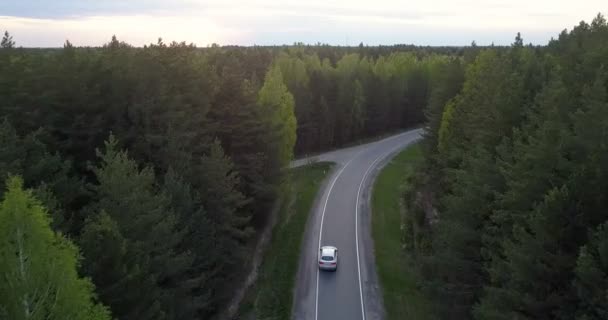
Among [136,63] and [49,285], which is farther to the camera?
[136,63]

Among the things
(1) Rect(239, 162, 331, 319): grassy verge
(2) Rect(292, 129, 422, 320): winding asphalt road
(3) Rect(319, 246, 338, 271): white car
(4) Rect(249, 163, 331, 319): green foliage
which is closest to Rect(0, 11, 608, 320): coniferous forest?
(1) Rect(239, 162, 331, 319): grassy verge

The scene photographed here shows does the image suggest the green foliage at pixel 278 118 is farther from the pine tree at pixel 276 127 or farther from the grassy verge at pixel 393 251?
the grassy verge at pixel 393 251

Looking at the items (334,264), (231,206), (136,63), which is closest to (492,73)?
(334,264)

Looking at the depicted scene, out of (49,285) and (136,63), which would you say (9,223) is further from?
(136,63)

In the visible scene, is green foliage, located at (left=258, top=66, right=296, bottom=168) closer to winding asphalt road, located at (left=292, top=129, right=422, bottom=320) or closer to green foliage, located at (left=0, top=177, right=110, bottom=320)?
winding asphalt road, located at (left=292, top=129, right=422, bottom=320)

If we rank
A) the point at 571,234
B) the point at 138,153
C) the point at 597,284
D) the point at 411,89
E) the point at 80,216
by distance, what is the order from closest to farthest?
the point at 597,284 < the point at 571,234 < the point at 80,216 < the point at 138,153 < the point at 411,89

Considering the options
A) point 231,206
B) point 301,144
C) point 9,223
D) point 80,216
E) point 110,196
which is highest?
point 9,223

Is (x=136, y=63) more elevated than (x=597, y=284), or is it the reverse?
(x=136, y=63)
